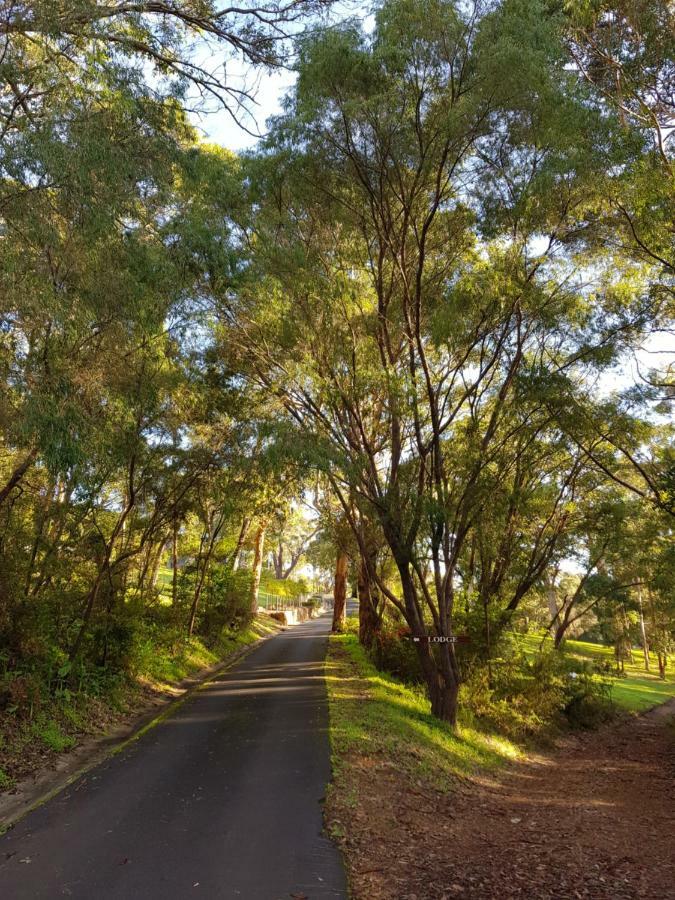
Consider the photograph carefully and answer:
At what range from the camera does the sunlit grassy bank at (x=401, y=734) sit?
9633mm

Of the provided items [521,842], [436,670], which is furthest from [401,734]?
[521,842]

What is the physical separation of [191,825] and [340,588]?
23236 mm

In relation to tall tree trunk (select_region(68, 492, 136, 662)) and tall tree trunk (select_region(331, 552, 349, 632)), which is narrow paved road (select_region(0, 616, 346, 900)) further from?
tall tree trunk (select_region(331, 552, 349, 632))

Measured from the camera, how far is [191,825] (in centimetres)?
635

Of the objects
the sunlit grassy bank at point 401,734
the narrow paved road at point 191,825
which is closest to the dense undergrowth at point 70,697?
the narrow paved road at point 191,825

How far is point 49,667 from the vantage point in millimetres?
10344

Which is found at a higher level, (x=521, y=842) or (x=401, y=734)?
(x=401, y=734)

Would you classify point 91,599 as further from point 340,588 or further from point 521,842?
point 340,588

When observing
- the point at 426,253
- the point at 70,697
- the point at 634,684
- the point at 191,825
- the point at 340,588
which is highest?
the point at 426,253

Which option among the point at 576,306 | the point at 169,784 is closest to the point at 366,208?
the point at 576,306

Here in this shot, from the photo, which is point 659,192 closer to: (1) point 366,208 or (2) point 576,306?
(2) point 576,306

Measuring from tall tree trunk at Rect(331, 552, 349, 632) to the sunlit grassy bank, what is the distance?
9.27 meters

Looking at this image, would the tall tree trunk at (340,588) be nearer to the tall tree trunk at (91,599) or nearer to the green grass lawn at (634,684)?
the green grass lawn at (634,684)

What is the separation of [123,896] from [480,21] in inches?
428
